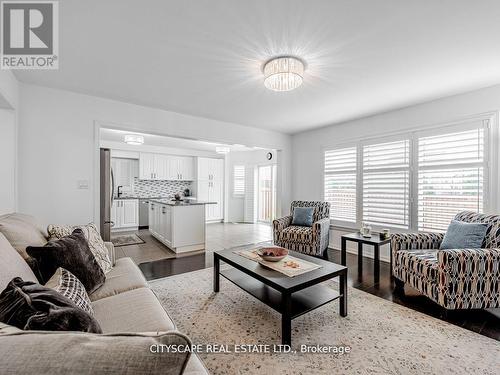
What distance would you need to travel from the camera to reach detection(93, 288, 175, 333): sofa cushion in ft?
4.04

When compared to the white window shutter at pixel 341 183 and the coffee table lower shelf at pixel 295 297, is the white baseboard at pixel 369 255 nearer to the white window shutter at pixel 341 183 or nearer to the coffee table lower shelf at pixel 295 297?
the white window shutter at pixel 341 183

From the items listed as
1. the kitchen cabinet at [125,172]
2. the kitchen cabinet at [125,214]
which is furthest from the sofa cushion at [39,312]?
the kitchen cabinet at [125,172]

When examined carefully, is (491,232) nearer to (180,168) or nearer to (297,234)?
(297,234)

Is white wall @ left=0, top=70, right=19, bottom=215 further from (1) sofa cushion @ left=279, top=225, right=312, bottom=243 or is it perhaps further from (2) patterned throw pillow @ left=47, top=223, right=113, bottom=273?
(1) sofa cushion @ left=279, top=225, right=312, bottom=243

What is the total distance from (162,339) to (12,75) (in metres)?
3.38

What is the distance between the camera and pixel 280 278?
1883mm

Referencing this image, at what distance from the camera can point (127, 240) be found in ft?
16.8

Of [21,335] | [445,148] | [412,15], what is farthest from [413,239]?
[21,335]

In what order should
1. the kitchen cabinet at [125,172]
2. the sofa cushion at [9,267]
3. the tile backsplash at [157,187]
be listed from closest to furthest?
1. the sofa cushion at [9,267]
2. the kitchen cabinet at [125,172]
3. the tile backsplash at [157,187]

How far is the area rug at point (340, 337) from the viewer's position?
1543 millimetres

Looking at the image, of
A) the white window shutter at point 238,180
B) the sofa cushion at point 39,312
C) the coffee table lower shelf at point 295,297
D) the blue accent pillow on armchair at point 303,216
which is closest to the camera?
the sofa cushion at point 39,312

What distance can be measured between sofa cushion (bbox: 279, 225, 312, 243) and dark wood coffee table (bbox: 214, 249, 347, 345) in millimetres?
1501

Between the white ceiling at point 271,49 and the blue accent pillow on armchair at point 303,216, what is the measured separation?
6.28 ft

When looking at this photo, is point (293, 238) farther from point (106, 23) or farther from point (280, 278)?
point (106, 23)
